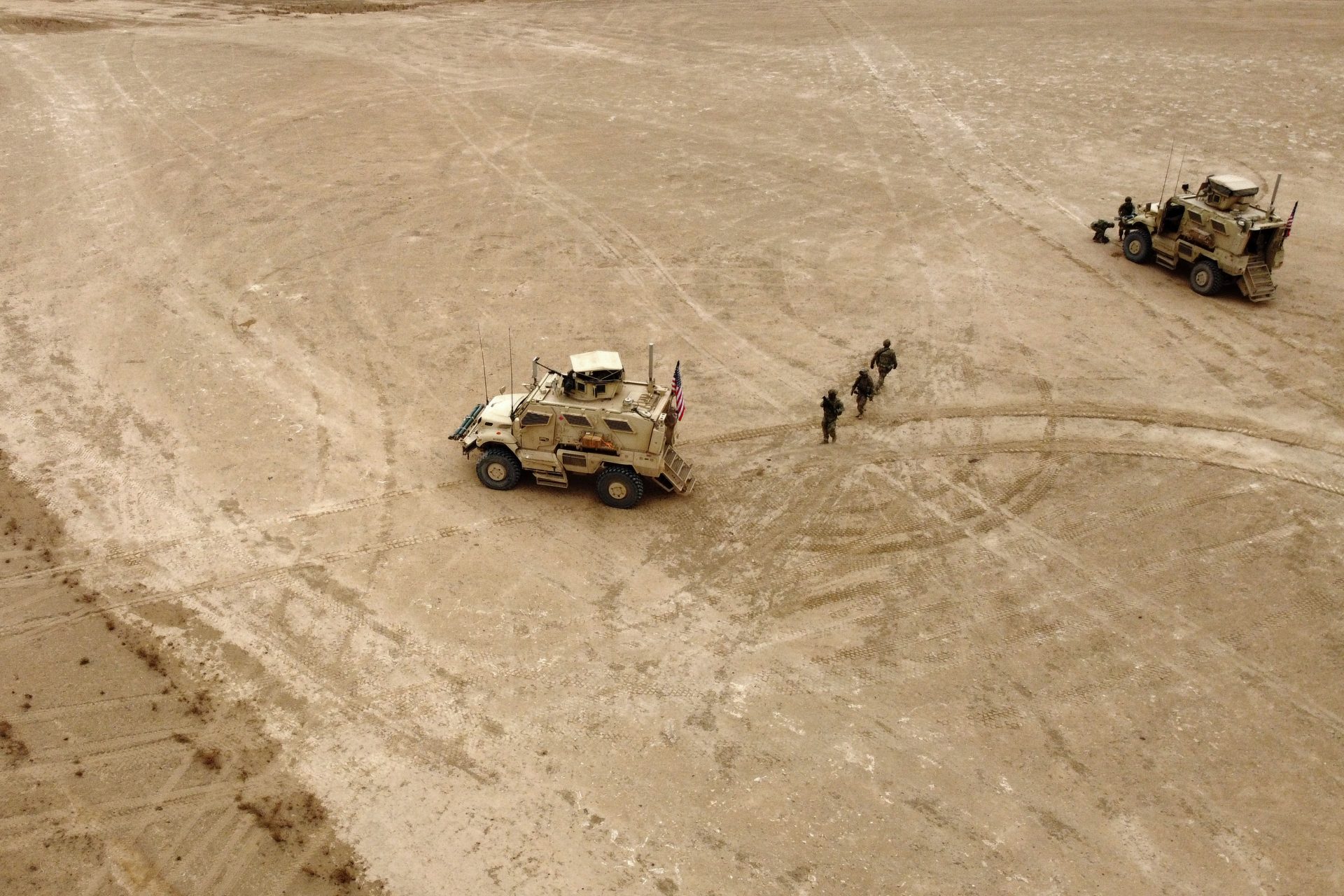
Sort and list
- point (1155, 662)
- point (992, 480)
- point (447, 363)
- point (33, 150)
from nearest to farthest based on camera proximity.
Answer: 1. point (1155, 662)
2. point (992, 480)
3. point (447, 363)
4. point (33, 150)

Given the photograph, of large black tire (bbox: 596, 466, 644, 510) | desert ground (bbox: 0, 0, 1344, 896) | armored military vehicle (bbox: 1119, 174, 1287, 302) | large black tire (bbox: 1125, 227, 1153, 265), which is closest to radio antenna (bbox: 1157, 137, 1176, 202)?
desert ground (bbox: 0, 0, 1344, 896)

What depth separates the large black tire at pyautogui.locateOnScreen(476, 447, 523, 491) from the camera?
1502 centimetres

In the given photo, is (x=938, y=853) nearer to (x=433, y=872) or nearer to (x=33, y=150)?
(x=433, y=872)

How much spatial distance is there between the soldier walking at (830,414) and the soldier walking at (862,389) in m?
0.42

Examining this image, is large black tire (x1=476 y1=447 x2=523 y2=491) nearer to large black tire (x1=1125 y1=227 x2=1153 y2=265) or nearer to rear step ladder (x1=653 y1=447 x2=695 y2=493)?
rear step ladder (x1=653 y1=447 x2=695 y2=493)

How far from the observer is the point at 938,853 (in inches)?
404

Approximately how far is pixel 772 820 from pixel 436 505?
6.78 metres

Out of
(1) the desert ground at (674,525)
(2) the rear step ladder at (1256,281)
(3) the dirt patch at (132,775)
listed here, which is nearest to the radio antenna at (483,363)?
(1) the desert ground at (674,525)

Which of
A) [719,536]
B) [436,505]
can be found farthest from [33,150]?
[719,536]

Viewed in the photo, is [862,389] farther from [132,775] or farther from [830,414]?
[132,775]

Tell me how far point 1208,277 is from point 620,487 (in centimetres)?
1300

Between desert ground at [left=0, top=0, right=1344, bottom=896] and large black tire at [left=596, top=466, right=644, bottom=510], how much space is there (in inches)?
10.1

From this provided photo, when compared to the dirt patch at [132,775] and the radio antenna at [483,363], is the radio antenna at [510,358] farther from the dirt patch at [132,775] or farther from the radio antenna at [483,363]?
the dirt patch at [132,775]

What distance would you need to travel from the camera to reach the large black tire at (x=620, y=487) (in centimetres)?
1462
